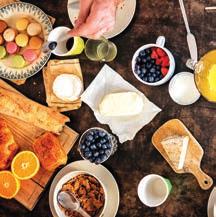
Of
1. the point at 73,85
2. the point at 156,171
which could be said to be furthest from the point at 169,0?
the point at 156,171

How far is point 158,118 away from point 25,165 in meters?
0.44

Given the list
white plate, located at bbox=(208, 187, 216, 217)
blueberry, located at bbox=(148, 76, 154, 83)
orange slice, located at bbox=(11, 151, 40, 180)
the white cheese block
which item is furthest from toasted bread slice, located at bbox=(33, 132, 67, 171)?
white plate, located at bbox=(208, 187, 216, 217)

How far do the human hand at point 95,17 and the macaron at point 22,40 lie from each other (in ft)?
1.03

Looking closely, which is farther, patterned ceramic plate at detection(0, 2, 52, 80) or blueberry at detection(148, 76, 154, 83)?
patterned ceramic plate at detection(0, 2, 52, 80)

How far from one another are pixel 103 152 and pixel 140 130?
14cm

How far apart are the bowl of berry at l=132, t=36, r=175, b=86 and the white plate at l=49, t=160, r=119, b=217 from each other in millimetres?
309

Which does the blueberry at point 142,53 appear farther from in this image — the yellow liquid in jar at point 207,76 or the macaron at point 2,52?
the macaron at point 2,52

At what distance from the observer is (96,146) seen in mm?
1752

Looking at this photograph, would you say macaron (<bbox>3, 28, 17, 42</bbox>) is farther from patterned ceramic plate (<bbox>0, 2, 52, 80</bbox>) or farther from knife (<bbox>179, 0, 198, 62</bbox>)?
knife (<bbox>179, 0, 198, 62</bbox>)

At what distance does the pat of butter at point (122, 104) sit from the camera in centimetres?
175

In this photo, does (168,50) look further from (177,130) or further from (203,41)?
(177,130)

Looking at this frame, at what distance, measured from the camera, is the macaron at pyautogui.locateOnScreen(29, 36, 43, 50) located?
1859 millimetres

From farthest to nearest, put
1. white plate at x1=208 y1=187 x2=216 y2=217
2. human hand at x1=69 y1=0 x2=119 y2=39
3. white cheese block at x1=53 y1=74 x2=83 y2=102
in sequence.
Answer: white cheese block at x1=53 y1=74 x2=83 y2=102, white plate at x1=208 y1=187 x2=216 y2=217, human hand at x1=69 y1=0 x2=119 y2=39

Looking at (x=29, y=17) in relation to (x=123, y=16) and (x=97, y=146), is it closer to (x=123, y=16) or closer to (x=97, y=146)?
(x=123, y=16)
